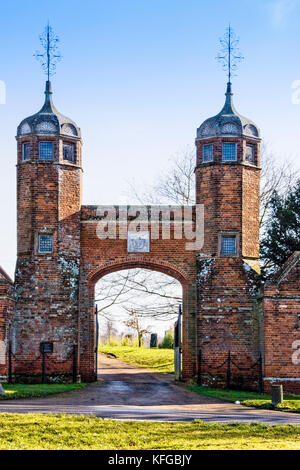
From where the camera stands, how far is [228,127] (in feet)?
76.5

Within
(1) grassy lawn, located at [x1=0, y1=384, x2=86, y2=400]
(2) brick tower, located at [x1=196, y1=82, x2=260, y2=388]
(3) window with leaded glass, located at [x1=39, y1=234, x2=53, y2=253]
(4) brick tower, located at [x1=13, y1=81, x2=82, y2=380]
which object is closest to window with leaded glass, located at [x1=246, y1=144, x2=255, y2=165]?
(2) brick tower, located at [x1=196, y1=82, x2=260, y2=388]

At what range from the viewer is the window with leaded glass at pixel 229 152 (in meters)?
23.2

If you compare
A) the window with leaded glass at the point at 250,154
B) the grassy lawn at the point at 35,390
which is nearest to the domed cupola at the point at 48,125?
the window with leaded glass at the point at 250,154

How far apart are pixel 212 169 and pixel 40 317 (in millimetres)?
7235

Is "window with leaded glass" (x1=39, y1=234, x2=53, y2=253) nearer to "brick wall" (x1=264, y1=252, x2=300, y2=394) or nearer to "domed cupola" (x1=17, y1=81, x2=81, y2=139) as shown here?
"domed cupola" (x1=17, y1=81, x2=81, y2=139)

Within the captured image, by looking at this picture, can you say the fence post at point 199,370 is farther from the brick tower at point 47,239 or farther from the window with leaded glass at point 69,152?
the window with leaded glass at point 69,152

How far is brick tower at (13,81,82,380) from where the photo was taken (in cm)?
2259

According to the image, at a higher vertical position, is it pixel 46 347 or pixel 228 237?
pixel 228 237

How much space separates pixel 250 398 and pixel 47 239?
8399 millimetres

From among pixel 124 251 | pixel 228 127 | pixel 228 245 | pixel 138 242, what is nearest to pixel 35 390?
pixel 124 251

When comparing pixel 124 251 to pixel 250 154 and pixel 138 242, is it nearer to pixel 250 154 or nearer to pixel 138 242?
pixel 138 242

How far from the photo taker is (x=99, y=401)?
1758 centimetres
